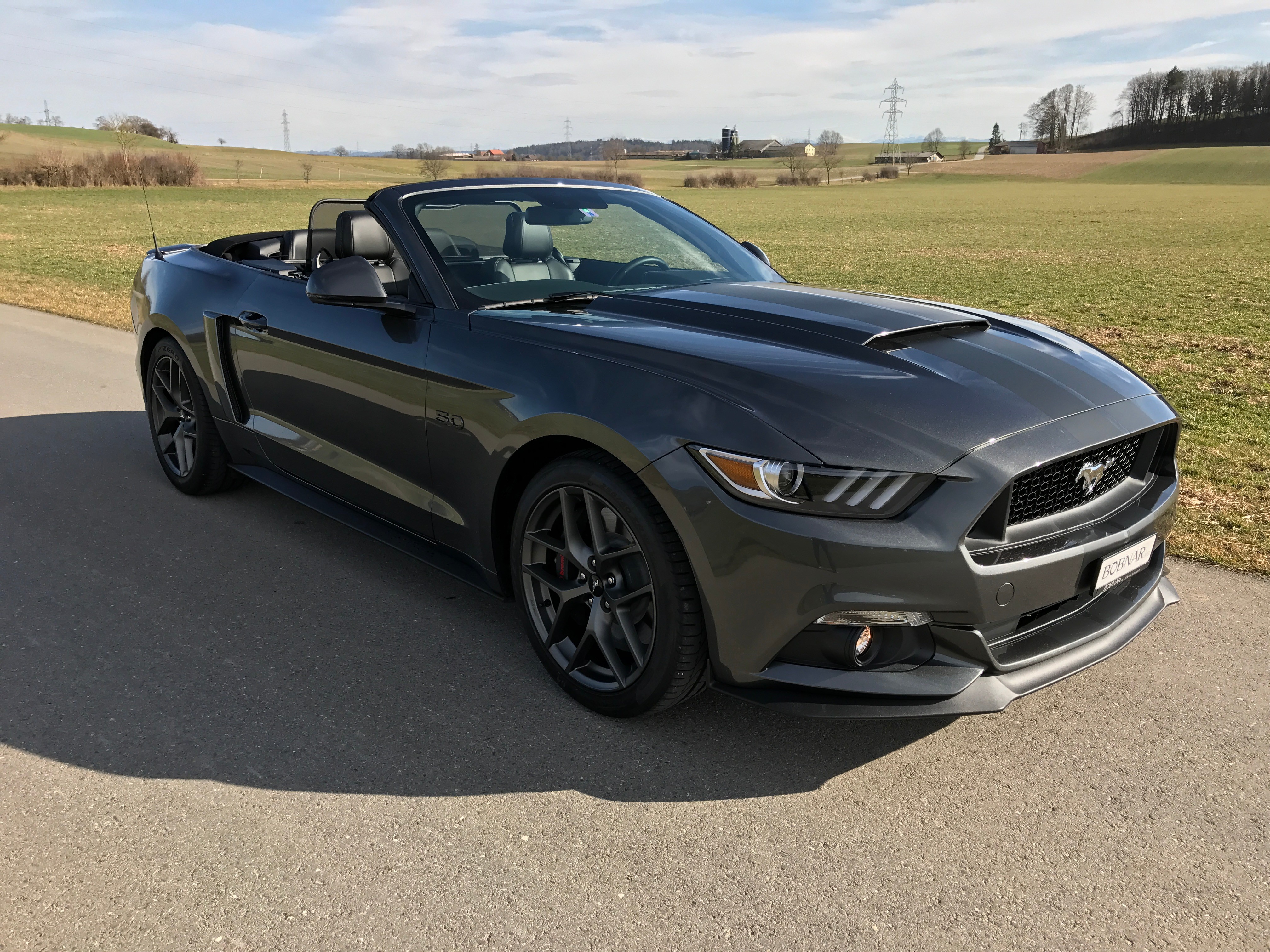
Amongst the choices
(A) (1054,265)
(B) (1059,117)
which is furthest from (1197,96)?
(A) (1054,265)

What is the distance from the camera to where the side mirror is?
14.8 feet

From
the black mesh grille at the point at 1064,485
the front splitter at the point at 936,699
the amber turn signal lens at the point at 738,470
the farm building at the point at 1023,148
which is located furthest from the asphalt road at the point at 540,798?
the farm building at the point at 1023,148

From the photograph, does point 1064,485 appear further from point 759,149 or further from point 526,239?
point 759,149

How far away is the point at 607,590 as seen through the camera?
2.96 m

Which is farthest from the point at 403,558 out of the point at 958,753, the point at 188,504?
the point at 958,753

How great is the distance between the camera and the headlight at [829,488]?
243 centimetres

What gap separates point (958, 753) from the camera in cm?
287

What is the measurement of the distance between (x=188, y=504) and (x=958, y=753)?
395cm

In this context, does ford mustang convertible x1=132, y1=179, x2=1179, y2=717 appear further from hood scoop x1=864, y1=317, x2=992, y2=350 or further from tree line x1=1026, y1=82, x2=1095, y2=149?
tree line x1=1026, y1=82, x2=1095, y2=149

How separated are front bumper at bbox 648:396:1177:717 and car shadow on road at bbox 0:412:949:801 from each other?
0.41 meters

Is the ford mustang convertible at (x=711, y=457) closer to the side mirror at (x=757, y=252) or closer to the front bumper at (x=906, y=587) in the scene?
the front bumper at (x=906, y=587)

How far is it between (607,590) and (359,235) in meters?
2.22

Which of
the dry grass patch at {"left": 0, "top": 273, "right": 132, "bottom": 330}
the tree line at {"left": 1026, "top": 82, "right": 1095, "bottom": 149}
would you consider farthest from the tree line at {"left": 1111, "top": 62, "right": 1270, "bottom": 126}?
the dry grass patch at {"left": 0, "top": 273, "right": 132, "bottom": 330}

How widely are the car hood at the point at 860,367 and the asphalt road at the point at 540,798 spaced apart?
0.95 m
